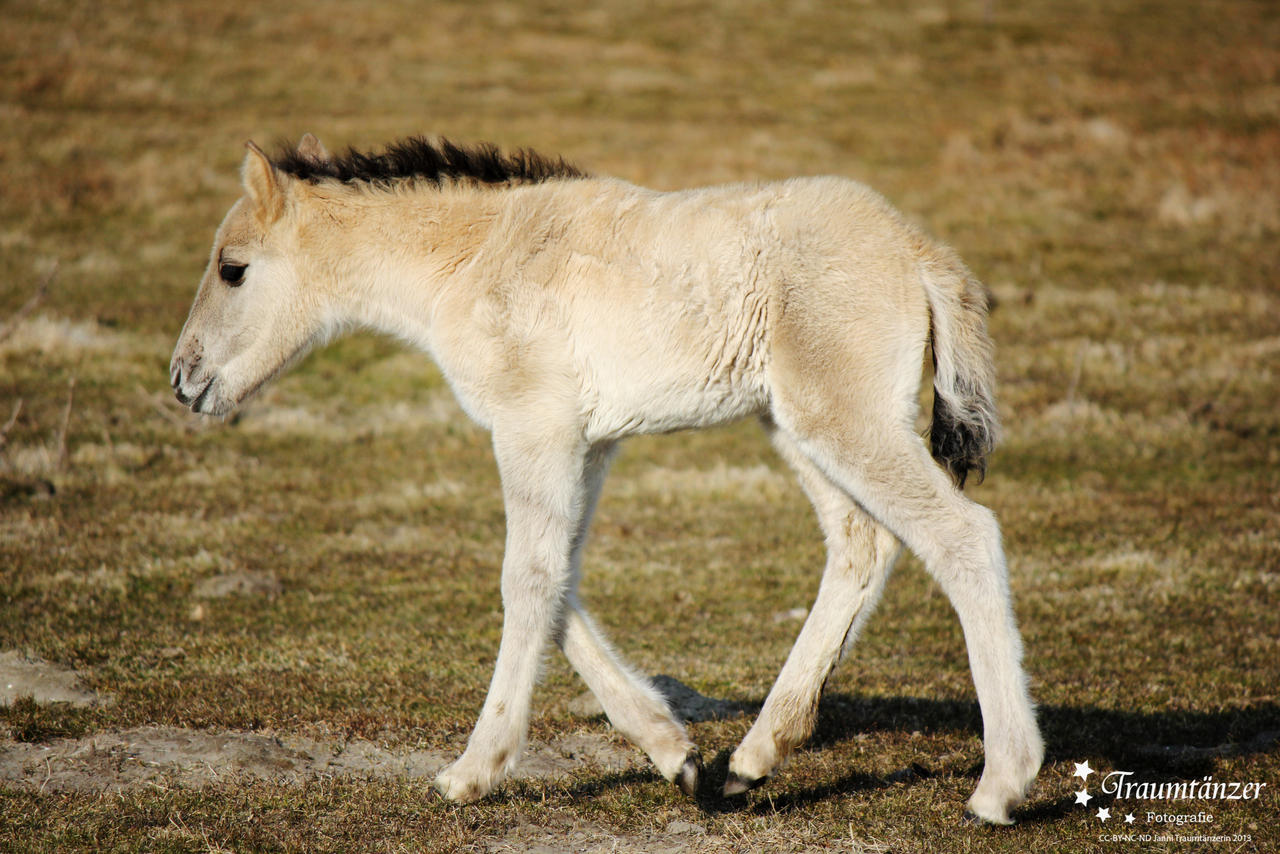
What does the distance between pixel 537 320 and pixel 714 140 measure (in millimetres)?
23197

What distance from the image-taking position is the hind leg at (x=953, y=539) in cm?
463

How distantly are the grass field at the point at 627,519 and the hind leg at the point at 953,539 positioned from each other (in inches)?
17.5

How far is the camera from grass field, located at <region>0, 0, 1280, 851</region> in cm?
535

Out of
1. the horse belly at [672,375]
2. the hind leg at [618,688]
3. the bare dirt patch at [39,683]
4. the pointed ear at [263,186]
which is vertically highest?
the pointed ear at [263,186]

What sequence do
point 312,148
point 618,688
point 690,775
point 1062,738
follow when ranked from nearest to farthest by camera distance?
1. point 690,775
2. point 618,688
3. point 1062,738
4. point 312,148

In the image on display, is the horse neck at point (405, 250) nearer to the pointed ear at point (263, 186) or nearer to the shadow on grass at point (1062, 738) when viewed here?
the pointed ear at point (263, 186)

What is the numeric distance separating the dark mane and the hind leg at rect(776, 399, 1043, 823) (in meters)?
1.95

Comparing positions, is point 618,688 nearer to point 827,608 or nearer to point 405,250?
point 827,608

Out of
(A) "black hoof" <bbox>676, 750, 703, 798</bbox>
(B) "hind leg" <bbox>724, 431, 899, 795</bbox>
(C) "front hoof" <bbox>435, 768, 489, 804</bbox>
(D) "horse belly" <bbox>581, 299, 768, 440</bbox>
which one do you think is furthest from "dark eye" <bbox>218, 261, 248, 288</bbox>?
(A) "black hoof" <bbox>676, 750, 703, 798</bbox>

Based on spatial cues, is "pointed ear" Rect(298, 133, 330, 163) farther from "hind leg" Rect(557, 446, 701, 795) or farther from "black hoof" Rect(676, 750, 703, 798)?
"black hoof" Rect(676, 750, 703, 798)

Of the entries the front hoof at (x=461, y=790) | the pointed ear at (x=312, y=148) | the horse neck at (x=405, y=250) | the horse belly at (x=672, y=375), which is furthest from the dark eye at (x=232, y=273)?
the front hoof at (x=461, y=790)

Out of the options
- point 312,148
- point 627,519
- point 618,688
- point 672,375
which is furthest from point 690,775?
point 627,519

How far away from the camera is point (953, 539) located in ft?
15.7

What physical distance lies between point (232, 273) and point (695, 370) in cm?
259
